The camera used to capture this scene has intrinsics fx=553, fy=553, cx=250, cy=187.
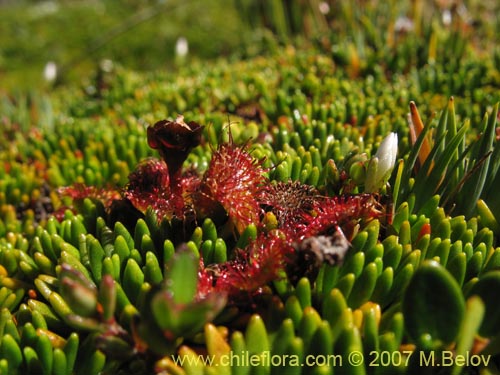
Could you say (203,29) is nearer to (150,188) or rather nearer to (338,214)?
(150,188)

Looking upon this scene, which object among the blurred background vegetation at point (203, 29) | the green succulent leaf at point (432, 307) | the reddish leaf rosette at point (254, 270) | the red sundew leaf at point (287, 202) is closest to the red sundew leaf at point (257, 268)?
the reddish leaf rosette at point (254, 270)

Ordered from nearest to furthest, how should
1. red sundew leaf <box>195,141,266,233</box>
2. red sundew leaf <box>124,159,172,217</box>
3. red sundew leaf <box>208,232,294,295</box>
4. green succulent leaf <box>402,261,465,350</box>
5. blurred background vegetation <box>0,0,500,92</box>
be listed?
green succulent leaf <box>402,261,465,350</box>
red sundew leaf <box>208,232,294,295</box>
red sundew leaf <box>195,141,266,233</box>
red sundew leaf <box>124,159,172,217</box>
blurred background vegetation <box>0,0,500,92</box>

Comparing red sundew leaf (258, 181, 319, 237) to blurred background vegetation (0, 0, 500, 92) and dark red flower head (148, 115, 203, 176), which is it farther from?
blurred background vegetation (0, 0, 500, 92)

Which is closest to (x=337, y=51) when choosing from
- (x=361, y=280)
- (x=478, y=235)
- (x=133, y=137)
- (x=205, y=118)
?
(x=205, y=118)

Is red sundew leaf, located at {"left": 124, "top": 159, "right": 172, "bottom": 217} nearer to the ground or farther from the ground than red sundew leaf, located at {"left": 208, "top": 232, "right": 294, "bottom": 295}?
farther from the ground

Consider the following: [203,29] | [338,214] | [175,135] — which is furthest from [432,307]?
[203,29]

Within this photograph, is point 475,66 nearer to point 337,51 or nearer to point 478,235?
point 337,51

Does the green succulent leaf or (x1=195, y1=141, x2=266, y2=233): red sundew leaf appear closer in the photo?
the green succulent leaf

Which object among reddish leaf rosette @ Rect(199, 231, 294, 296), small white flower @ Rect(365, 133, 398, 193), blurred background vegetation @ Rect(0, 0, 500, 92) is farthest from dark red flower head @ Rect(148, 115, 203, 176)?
blurred background vegetation @ Rect(0, 0, 500, 92)
